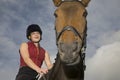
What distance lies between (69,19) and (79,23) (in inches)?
11.9

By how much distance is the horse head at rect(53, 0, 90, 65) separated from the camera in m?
8.05

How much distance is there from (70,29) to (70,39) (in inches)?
12.1

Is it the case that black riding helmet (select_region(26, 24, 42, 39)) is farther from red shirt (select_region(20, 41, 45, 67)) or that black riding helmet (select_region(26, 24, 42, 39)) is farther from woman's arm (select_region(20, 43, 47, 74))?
woman's arm (select_region(20, 43, 47, 74))

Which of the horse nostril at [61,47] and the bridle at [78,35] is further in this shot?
the bridle at [78,35]

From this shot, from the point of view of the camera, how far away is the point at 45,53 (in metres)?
11.0

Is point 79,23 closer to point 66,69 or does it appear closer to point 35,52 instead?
point 66,69

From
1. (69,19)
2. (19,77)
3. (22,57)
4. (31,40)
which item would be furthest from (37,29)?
(69,19)

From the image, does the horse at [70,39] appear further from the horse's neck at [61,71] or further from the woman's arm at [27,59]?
the woman's arm at [27,59]

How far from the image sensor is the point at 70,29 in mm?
8328

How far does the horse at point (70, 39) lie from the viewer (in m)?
8.08

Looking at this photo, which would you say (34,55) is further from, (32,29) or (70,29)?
(70,29)

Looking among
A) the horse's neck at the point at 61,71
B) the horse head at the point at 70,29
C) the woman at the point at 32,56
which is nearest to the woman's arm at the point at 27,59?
the woman at the point at 32,56

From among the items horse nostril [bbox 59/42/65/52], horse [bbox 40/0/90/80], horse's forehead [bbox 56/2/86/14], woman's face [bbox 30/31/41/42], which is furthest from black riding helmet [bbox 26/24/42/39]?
horse nostril [bbox 59/42/65/52]

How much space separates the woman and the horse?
0.80m
